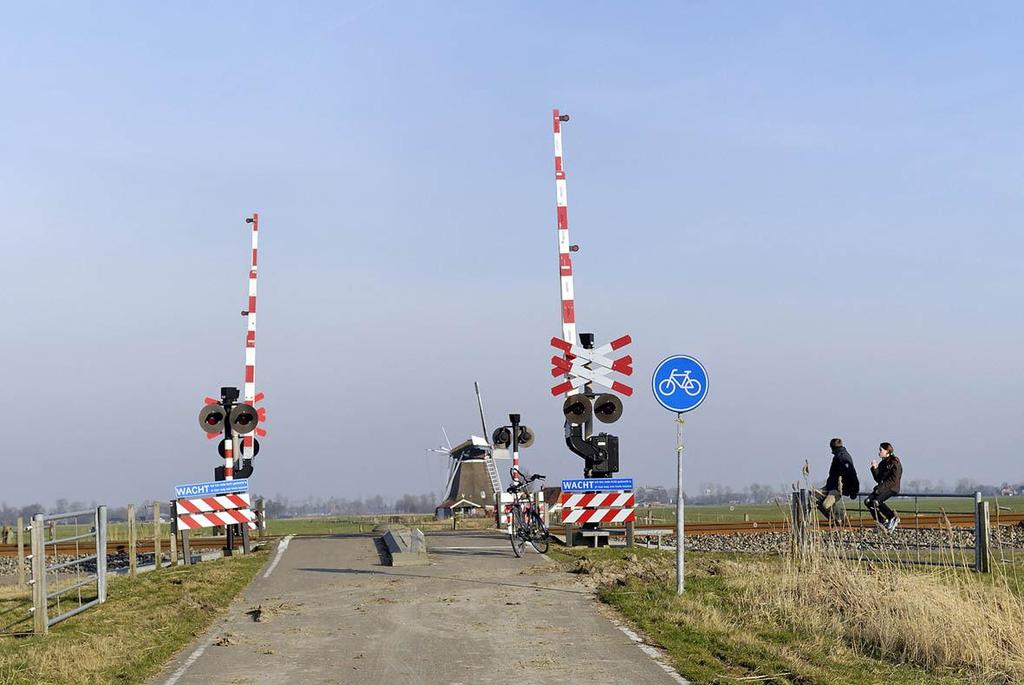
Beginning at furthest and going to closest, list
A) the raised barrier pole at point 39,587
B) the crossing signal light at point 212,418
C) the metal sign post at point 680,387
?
the crossing signal light at point 212,418 → the metal sign post at point 680,387 → the raised barrier pole at point 39,587

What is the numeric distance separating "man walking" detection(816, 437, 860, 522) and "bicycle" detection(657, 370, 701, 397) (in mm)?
6160

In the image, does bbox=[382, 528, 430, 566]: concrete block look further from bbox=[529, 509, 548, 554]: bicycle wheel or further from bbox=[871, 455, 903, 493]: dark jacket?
bbox=[871, 455, 903, 493]: dark jacket

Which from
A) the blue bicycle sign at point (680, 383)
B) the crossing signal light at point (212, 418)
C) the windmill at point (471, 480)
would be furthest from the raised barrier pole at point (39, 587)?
the windmill at point (471, 480)

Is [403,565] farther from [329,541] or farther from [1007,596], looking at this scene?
[1007,596]

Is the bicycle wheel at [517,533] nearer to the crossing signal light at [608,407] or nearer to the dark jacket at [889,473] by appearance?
the crossing signal light at [608,407]

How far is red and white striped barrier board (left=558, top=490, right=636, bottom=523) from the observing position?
73.0 ft

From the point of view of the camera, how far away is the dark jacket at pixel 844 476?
21391mm

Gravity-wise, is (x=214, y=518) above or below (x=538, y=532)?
above

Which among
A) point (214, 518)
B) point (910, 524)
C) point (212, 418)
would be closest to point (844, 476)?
point (910, 524)

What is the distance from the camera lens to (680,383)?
15.9 metres

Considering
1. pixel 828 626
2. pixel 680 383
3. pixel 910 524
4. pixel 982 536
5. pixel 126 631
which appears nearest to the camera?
pixel 828 626

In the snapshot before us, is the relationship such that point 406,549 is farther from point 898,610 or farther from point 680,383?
point 898,610

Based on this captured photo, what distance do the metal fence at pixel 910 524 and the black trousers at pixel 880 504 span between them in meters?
0.11

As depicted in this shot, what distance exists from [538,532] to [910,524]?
714 centimetres
